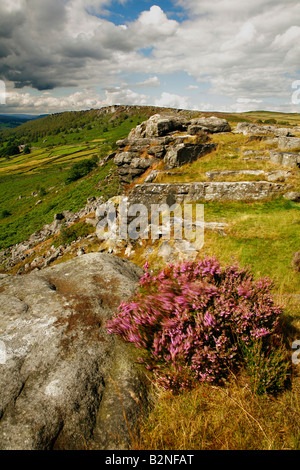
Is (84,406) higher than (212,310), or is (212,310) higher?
(212,310)

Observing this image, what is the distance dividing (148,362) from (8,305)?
11.2 feet

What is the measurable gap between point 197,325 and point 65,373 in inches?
89.5

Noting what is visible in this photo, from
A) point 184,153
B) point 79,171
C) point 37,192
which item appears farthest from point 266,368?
A: point 37,192

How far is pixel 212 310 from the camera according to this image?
3822 millimetres

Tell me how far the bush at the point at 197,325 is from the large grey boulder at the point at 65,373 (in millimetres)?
515

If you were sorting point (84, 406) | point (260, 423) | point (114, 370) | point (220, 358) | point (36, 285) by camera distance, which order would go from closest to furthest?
point (260, 423), point (84, 406), point (220, 358), point (114, 370), point (36, 285)

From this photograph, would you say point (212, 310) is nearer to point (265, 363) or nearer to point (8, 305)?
point (265, 363)

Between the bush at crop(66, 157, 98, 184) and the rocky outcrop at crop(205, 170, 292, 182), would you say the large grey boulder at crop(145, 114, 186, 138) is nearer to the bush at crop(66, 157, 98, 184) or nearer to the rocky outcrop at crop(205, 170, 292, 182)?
the rocky outcrop at crop(205, 170, 292, 182)

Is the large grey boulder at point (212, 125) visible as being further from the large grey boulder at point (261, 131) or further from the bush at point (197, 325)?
the bush at point (197, 325)

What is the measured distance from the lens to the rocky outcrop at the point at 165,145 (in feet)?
65.2

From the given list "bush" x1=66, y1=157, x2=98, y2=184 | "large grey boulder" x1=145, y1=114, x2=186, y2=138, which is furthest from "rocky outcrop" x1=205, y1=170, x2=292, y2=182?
"bush" x1=66, y1=157, x2=98, y2=184

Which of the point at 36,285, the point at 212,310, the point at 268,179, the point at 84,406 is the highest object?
the point at 268,179

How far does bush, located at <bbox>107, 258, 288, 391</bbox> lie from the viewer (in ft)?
11.8

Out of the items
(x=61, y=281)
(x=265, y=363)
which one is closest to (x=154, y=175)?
(x=61, y=281)
